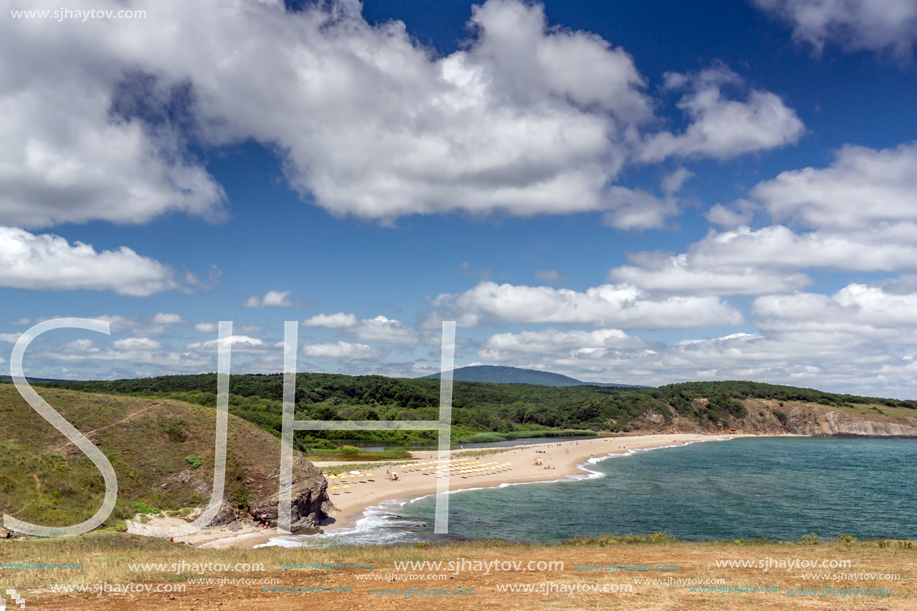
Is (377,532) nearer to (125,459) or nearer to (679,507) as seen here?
(125,459)

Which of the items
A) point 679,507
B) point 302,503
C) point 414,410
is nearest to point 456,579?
point 302,503

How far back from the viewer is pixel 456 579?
18156 millimetres

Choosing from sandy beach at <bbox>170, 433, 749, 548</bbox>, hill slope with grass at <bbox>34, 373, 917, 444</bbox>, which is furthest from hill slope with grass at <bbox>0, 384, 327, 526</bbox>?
hill slope with grass at <bbox>34, 373, 917, 444</bbox>

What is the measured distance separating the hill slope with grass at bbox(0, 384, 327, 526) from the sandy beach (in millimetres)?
2993

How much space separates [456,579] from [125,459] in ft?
90.2

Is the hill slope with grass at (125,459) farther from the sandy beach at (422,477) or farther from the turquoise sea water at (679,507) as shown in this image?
the turquoise sea water at (679,507)

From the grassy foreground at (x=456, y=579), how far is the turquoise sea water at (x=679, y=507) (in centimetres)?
1447

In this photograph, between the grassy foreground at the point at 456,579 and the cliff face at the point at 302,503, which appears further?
the cliff face at the point at 302,503

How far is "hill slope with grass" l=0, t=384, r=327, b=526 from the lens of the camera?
27.6 meters

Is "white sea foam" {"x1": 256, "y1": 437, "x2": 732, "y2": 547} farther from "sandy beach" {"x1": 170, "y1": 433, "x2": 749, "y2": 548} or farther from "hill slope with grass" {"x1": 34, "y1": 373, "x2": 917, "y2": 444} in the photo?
"hill slope with grass" {"x1": 34, "y1": 373, "x2": 917, "y2": 444}

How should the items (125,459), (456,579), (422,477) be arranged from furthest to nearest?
(422,477)
(125,459)
(456,579)

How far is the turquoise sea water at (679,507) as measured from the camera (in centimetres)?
4094

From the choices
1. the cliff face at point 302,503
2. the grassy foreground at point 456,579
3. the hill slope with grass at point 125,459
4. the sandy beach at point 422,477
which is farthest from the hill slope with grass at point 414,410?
the grassy foreground at point 456,579

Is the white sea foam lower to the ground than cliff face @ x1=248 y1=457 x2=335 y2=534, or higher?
lower
